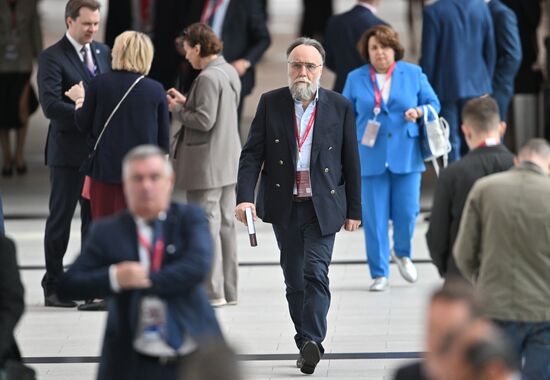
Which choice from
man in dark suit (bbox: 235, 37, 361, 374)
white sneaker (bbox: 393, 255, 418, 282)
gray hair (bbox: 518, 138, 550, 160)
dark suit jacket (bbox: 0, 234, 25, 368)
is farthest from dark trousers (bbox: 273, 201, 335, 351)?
dark suit jacket (bbox: 0, 234, 25, 368)

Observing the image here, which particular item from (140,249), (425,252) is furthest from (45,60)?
(140,249)

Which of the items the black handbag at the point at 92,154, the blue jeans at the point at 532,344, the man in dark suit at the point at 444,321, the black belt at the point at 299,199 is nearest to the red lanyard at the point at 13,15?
the black handbag at the point at 92,154

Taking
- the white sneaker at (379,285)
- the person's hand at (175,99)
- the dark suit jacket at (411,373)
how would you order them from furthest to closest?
1. the white sneaker at (379,285)
2. the person's hand at (175,99)
3. the dark suit jacket at (411,373)

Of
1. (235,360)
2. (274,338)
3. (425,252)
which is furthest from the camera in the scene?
(425,252)

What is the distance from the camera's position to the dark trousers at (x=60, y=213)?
987 cm

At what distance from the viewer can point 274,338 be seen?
30.0ft

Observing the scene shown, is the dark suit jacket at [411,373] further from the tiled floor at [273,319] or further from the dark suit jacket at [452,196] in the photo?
the tiled floor at [273,319]

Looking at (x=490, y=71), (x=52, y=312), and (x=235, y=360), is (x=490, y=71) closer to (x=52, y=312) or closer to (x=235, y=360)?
(x=52, y=312)

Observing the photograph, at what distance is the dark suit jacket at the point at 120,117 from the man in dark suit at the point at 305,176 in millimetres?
997

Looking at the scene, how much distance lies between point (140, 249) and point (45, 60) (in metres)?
4.45

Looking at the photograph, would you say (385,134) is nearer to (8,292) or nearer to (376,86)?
(376,86)

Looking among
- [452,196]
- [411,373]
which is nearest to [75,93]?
[452,196]

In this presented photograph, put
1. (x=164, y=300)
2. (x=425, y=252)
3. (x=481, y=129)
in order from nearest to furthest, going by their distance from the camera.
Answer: (x=164, y=300) → (x=481, y=129) → (x=425, y=252)

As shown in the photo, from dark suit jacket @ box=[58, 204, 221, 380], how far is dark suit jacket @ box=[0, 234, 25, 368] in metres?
0.32
